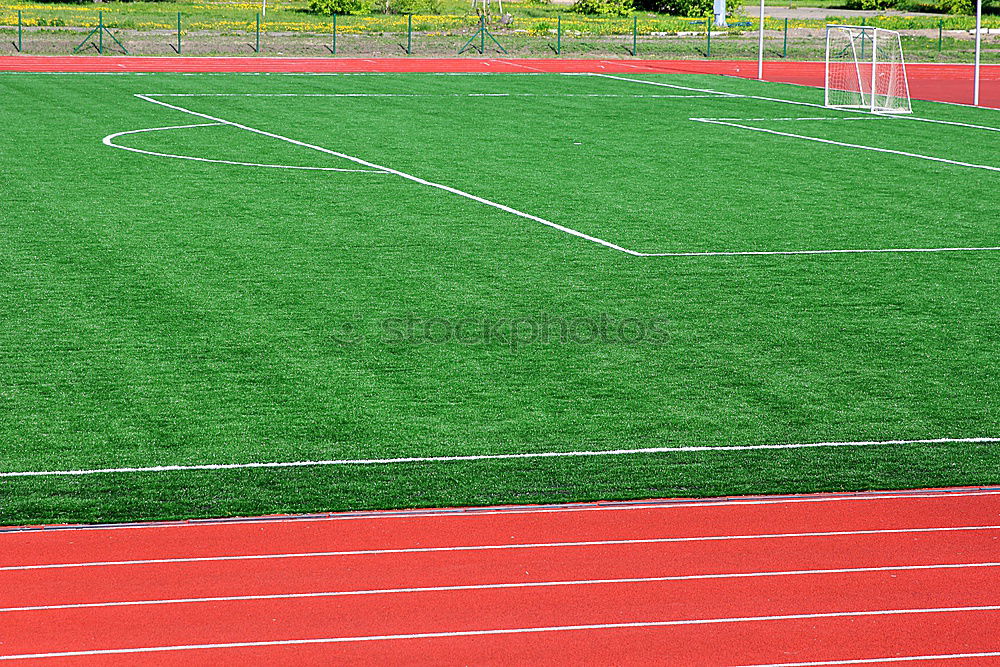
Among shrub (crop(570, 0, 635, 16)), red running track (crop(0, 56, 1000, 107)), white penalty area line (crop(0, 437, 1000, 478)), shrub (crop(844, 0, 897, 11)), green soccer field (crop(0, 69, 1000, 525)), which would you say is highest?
shrub (crop(844, 0, 897, 11))

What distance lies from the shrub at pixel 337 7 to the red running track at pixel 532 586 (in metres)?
56.7

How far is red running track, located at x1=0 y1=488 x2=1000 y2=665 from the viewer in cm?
480

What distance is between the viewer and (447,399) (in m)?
7.88

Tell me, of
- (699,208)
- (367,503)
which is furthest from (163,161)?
(367,503)

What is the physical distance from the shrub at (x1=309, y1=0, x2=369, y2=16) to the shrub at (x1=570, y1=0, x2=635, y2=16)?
10180mm

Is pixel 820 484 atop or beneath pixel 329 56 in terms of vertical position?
beneath

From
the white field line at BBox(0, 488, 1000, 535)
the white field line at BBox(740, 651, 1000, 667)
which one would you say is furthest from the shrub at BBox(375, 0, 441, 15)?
the white field line at BBox(740, 651, 1000, 667)

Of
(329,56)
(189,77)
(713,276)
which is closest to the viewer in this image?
(713,276)

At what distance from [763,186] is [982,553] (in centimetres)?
1093

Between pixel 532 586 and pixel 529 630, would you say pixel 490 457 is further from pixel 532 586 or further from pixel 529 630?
pixel 529 630

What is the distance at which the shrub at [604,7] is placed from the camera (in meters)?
63.8

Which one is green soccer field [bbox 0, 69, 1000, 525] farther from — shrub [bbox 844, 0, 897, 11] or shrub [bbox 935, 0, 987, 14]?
shrub [bbox 844, 0, 897, 11]

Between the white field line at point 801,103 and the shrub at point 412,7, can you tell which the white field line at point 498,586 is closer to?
the white field line at point 801,103

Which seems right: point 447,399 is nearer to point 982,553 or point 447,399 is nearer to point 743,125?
point 982,553
